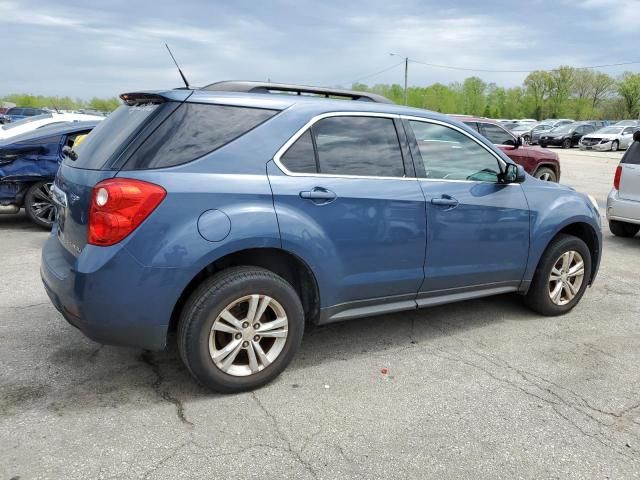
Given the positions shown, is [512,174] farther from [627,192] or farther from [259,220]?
[627,192]

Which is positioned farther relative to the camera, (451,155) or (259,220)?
(451,155)

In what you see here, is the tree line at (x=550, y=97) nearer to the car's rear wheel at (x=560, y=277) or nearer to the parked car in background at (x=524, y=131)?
the parked car in background at (x=524, y=131)

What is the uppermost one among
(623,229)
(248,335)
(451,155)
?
(451,155)

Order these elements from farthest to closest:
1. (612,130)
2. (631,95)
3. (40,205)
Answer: (631,95) → (612,130) → (40,205)

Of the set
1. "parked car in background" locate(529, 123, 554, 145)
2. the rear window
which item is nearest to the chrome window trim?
the rear window

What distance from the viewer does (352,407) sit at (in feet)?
10.3

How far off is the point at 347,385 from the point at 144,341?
1.26 m

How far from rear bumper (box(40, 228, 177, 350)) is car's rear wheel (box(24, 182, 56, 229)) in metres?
5.37

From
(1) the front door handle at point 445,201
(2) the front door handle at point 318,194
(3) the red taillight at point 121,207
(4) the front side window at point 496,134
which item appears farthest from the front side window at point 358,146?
(4) the front side window at point 496,134

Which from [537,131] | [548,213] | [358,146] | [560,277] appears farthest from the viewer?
[537,131]

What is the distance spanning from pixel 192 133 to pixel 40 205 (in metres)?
5.82

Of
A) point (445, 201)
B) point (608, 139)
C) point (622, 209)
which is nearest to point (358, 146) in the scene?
point (445, 201)

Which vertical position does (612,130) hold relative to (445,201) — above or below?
below

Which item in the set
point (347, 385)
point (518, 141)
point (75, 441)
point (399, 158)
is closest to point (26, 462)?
point (75, 441)
